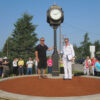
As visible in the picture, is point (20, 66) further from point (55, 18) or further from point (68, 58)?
point (68, 58)

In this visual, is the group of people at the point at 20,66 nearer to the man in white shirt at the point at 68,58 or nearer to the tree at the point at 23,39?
the tree at the point at 23,39

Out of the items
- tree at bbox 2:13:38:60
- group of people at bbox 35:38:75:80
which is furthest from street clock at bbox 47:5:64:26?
tree at bbox 2:13:38:60

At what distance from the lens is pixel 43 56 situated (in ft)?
20.9

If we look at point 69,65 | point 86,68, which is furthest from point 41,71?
point 86,68

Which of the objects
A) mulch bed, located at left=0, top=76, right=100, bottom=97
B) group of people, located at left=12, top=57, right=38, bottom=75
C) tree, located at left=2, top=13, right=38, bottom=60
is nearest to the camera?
mulch bed, located at left=0, top=76, right=100, bottom=97

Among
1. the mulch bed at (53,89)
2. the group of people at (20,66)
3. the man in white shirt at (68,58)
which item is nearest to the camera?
the mulch bed at (53,89)

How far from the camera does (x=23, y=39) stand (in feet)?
49.8

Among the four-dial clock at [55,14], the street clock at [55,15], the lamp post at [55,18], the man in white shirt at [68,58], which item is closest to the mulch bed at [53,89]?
the man in white shirt at [68,58]

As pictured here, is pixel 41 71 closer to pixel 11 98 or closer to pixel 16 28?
pixel 11 98

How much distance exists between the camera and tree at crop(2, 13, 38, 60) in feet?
48.9

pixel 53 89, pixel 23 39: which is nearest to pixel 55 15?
pixel 53 89

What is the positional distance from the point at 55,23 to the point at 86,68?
21.3ft

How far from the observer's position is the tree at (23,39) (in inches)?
586

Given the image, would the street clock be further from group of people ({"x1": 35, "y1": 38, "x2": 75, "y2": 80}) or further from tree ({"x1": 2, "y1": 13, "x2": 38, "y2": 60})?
tree ({"x1": 2, "y1": 13, "x2": 38, "y2": 60})
